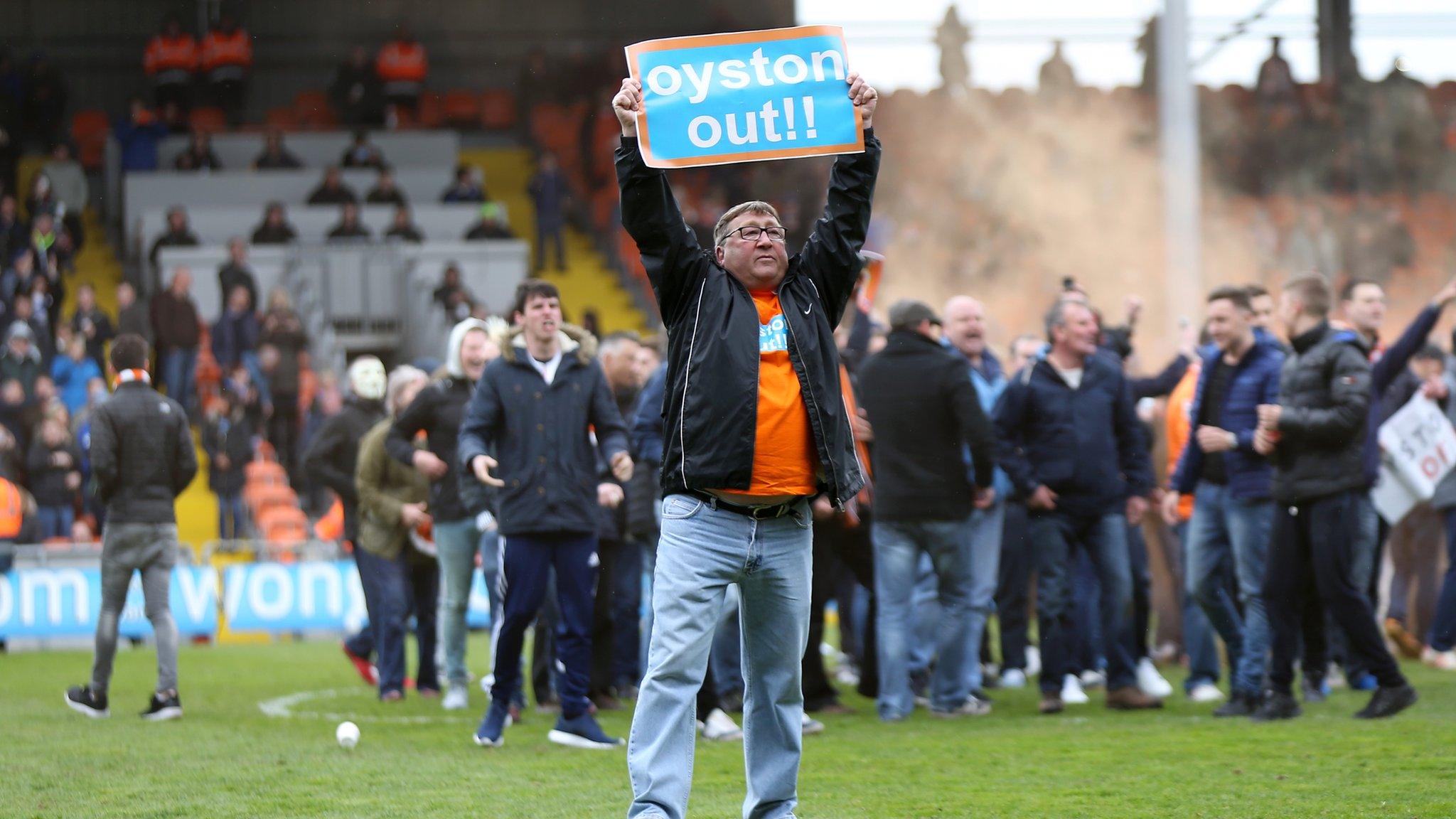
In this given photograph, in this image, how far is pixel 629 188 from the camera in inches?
224

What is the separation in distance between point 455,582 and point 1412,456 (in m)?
6.14

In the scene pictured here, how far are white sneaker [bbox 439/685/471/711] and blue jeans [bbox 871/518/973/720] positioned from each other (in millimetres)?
2517

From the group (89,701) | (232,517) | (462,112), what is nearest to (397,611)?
(89,701)

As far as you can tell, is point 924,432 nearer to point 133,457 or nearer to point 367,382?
point 367,382

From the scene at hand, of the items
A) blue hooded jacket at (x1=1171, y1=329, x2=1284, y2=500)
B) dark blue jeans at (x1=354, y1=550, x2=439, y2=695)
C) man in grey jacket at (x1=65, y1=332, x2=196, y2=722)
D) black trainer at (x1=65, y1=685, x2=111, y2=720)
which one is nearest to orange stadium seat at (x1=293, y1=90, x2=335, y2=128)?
dark blue jeans at (x1=354, y1=550, x2=439, y2=695)

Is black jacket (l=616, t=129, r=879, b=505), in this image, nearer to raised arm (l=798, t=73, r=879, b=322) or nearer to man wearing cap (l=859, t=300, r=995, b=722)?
raised arm (l=798, t=73, r=879, b=322)

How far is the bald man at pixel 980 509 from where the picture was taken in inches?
386

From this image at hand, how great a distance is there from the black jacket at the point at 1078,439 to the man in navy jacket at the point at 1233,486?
1.02 feet

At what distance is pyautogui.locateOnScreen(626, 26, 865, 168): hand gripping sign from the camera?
584cm

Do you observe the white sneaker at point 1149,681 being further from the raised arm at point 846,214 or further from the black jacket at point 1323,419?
the raised arm at point 846,214

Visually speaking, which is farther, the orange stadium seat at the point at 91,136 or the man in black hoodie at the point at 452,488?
the orange stadium seat at the point at 91,136

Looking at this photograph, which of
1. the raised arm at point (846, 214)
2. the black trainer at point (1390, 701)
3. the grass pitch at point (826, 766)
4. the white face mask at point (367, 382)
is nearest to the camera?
the raised arm at point (846, 214)

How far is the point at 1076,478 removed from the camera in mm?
9648

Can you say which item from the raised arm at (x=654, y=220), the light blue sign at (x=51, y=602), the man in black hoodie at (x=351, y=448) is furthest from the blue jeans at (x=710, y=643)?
the light blue sign at (x=51, y=602)
